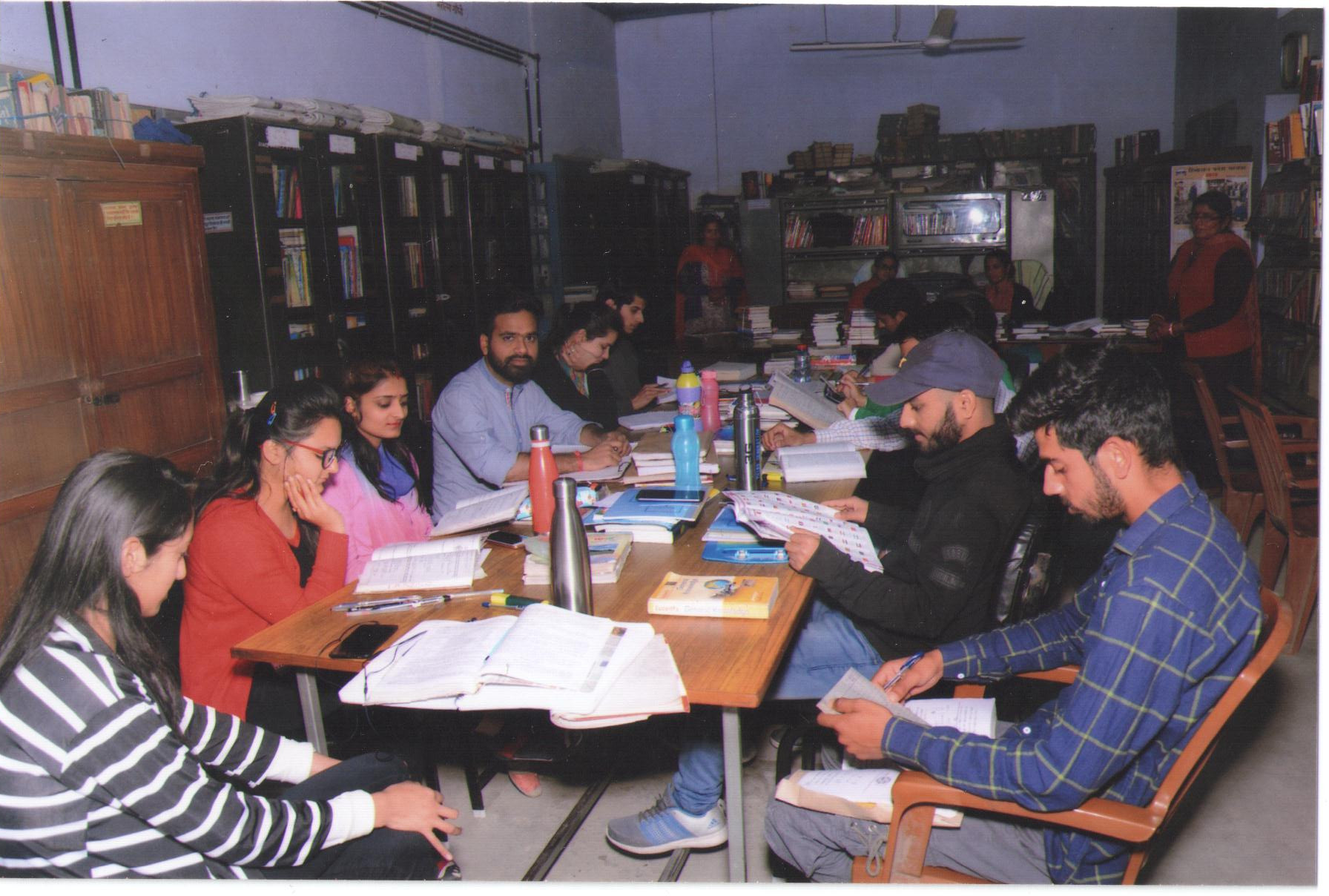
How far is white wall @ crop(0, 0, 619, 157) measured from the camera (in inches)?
150

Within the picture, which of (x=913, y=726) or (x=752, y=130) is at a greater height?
(x=752, y=130)

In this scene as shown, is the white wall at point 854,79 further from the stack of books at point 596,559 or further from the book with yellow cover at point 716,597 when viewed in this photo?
the book with yellow cover at point 716,597

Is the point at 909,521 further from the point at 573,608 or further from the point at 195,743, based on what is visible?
the point at 195,743

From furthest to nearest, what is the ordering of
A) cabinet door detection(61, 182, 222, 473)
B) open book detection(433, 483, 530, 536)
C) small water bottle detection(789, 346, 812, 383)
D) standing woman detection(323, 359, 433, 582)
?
small water bottle detection(789, 346, 812, 383)
cabinet door detection(61, 182, 222, 473)
standing woman detection(323, 359, 433, 582)
open book detection(433, 483, 530, 536)

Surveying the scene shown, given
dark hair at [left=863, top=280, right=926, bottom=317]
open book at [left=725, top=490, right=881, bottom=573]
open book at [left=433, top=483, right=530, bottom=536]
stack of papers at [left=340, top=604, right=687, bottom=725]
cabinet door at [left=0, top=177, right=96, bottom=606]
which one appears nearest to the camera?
stack of papers at [left=340, top=604, right=687, bottom=725]

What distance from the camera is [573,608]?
1816mm

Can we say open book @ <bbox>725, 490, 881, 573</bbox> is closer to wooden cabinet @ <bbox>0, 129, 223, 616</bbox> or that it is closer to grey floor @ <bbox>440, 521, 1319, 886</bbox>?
grey floor @ <bbox>440, 521, 1319, 886</bbox>

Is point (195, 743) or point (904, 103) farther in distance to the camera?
point (904, 103)

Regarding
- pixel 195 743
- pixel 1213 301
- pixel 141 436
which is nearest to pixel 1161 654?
pixel 195 743

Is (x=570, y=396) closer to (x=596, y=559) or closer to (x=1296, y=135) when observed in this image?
(x=596, y=559)

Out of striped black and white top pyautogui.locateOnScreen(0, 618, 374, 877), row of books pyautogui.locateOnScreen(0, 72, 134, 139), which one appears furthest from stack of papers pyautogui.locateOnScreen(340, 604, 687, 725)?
row of books pyautogui.locateOnScreen(0, 72, 134, 139)

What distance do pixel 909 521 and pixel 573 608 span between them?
1.16m

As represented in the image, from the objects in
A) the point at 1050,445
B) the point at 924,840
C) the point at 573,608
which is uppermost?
the point at 1050,445

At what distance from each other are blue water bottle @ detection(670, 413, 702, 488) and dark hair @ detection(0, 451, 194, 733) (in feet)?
4.90
